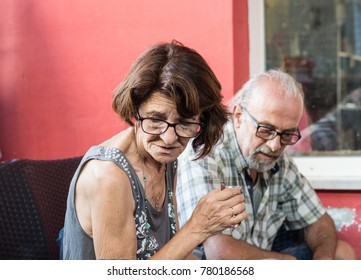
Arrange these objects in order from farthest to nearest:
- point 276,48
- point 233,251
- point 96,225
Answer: point 276,48 → point 233,251 → point 96,225

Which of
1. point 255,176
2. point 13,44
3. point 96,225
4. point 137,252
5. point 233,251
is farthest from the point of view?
point 13,44

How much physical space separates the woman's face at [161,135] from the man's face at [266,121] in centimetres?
45

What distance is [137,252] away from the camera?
5.17 feet

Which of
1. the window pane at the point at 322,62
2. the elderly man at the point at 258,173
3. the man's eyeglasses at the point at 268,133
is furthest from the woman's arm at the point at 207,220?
the window pane at the point at 322,62

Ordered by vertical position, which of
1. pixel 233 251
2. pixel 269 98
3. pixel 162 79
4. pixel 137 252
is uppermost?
pixel 162 79

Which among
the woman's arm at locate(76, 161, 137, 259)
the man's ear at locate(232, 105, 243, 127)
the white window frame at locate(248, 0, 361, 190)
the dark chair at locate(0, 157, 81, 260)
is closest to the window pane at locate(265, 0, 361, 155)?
the white window frame at locate(248, 0, 361, 190)

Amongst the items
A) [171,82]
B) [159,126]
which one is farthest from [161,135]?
[171,82]

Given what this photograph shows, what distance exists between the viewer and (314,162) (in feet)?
8.45

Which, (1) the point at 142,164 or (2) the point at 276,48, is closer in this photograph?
(1) the point at 142,164

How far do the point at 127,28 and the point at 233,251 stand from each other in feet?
2.86

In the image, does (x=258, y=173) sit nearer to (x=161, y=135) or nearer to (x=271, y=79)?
(x=271, y=79)

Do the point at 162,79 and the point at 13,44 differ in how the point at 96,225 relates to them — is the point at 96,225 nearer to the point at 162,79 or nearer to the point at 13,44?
the point at 162,79

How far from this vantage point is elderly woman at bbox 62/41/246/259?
4.86 feet

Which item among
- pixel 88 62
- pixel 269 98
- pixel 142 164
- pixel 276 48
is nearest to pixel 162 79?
pixel 142 164
